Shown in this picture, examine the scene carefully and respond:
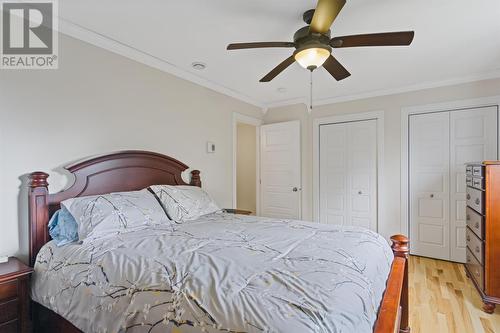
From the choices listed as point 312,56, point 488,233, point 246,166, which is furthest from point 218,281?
point 246,166

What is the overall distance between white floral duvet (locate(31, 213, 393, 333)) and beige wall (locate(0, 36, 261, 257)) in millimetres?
584

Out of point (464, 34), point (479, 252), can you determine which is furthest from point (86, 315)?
point (464, 34)

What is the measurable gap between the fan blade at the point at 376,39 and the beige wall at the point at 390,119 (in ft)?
7.34

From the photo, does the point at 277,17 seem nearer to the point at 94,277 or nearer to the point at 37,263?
the point at 94,277

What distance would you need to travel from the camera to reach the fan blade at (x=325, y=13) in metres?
1.42

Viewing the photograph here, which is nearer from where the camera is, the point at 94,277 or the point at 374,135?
the point at 94,277

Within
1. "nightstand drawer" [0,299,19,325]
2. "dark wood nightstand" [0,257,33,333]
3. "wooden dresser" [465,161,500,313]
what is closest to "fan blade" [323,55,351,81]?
"wooden dresser" [465,161,500,313]

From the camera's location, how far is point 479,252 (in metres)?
2.36

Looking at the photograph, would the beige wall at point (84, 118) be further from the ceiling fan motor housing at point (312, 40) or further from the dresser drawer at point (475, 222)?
the dresser drawer at point (475, 222)

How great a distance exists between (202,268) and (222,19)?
6.09ft

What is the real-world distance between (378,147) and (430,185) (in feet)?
2.73

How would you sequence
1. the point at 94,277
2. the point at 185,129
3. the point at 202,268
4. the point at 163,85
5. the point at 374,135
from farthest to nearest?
1. the point at 374,135
2. the point at 185,129
3. the point at 163,85
4. the point at 94,277
5. the point at 202,268

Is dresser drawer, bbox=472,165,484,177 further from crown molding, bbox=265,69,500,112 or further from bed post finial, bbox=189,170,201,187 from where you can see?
bed post finial, bbox=189,170,201,187

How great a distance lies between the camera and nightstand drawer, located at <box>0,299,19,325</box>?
1.52 m
